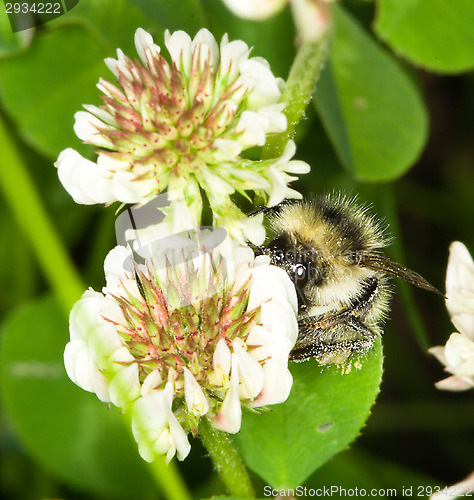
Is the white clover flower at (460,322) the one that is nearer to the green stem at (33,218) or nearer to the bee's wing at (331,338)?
the bee's wing at (331,338)

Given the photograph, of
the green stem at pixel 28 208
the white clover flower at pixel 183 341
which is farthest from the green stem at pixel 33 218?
the white clover flower at pixel 183 341

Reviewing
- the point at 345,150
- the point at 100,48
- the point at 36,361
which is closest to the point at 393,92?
the point at 345,150

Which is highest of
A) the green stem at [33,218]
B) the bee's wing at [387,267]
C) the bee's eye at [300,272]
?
the bee's eye at [300,272]

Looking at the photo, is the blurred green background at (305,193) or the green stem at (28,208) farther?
the green stem at (28,208)

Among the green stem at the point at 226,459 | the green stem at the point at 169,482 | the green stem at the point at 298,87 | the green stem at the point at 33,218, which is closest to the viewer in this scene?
the green stem at the point at 298,87

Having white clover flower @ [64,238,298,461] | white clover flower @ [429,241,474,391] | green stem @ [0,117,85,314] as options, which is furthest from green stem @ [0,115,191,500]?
white clover flower @ [429,241,474,391]

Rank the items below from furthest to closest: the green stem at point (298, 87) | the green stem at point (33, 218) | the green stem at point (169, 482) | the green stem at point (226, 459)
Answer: the green stem at point (33, 218)
the green stem at point (169, 482)
the green stem at point (226, 459)
the green stem at point (298, 87)

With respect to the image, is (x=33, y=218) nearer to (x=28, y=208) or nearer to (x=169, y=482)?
(x=28, y=208)
